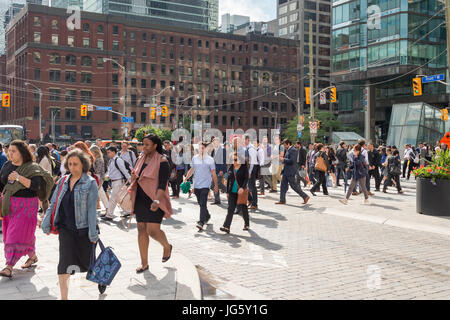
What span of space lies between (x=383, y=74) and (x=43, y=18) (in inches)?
2221

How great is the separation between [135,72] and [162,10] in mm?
36238

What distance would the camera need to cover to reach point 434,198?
12.9m

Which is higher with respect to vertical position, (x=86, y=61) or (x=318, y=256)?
(x=86, y=61)

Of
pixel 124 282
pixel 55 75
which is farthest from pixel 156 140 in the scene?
pixel 55 75

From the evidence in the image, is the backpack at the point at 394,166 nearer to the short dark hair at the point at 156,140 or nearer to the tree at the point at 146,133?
the short dark hair at the point at 156,140

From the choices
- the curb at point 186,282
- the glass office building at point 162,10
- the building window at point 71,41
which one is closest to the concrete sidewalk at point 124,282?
the curb at point 186,282

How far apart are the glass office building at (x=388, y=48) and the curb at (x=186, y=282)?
5271cm

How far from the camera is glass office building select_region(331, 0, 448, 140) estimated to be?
55812 millimetres

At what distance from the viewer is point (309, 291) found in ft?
19.8

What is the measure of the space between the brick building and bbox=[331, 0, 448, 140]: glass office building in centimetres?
2818

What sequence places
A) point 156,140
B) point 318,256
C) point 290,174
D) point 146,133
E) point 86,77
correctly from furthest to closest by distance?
point 86,77 → point 146,133 → point 290,174 → point 318,256 → point 156,140

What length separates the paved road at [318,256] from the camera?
20.3 ft

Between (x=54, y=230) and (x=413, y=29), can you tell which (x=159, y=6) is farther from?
(x=54, y=230)

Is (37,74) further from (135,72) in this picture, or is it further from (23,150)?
(23,150)
